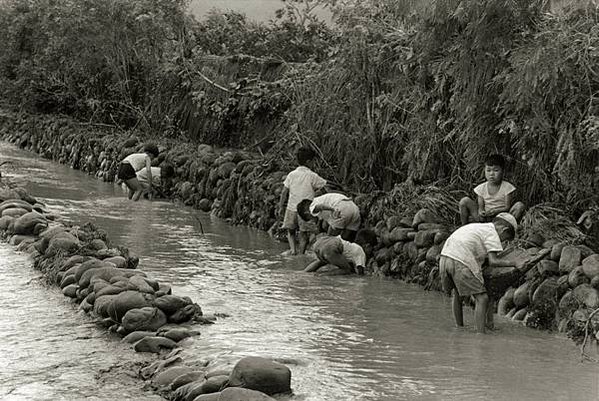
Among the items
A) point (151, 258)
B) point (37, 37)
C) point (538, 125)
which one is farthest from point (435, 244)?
point (37, 37)

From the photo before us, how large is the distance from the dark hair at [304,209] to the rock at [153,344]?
4.76m

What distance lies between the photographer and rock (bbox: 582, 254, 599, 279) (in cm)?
871

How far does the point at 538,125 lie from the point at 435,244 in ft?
5.90

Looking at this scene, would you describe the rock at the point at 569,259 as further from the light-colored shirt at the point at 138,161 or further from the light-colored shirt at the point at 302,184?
the light-colored shirt at the point at 138,161

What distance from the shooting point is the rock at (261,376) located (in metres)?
6.60

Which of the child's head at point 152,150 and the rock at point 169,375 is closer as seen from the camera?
the rock at point 169,375

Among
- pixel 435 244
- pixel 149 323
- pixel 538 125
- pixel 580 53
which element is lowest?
pixel 149 323

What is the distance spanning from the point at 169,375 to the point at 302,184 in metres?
5.89

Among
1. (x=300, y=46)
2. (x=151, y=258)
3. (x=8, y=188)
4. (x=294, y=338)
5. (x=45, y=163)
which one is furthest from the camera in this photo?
(x=45, y=163)

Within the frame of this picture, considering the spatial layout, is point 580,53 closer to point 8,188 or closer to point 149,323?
point 149,323

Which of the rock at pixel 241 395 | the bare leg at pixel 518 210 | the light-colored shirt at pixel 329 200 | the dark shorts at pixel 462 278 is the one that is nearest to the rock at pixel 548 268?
the dark shorts at pixel 462 278

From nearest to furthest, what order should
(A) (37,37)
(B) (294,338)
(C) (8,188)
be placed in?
(B) (294,338)
(C) (8,188)
(A) (37,37)

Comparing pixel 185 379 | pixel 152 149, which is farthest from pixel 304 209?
pixel 152 149

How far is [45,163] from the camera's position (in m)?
24.9
